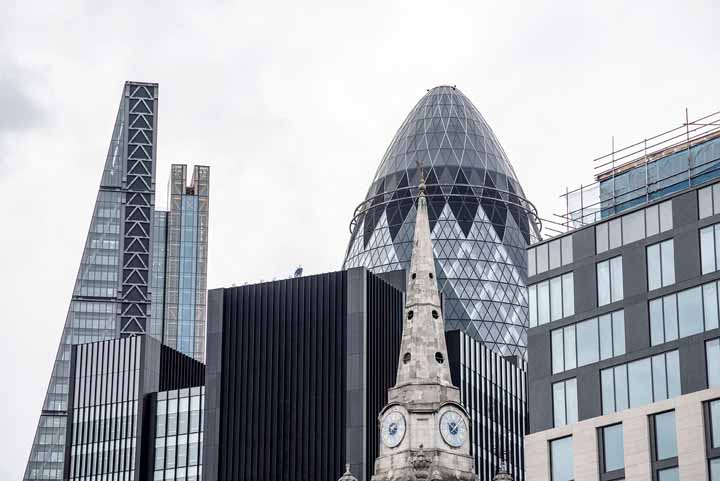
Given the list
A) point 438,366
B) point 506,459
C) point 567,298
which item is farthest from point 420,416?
point 567,298

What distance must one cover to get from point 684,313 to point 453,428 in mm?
52404

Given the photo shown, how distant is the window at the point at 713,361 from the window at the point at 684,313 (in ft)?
2.62

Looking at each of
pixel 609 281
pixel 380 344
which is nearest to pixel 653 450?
pixel 609 281

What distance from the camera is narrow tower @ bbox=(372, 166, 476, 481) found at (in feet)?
430

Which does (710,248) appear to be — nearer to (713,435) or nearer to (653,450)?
(713,435)

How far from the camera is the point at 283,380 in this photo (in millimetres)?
144000

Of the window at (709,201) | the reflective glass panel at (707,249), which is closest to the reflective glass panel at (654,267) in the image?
the reflective glass panel at (707,249)

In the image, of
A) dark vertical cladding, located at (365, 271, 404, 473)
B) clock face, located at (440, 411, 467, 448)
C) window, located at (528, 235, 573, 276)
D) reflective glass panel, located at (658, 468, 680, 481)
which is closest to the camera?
reflective glass panel, located at (658, 468, 680, 481)

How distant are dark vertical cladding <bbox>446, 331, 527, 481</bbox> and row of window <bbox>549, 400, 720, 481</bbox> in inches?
2708

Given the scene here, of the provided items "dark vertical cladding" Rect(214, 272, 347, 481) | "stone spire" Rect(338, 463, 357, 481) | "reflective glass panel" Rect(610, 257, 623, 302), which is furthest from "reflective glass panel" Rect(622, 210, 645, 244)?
"dark vertical cladding" Rect(214, 272, 347, 481)

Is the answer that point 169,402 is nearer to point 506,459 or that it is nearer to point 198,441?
point 198,441

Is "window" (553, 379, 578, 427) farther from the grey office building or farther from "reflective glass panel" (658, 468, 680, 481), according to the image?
"reflective glass panel" (658, 468, 680, 481)

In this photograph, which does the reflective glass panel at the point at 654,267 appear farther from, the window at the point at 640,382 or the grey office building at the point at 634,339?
the window at the point at 640,382

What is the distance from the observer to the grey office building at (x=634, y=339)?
8081 cm
